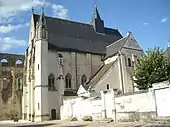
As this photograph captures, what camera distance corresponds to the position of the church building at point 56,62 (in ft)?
118

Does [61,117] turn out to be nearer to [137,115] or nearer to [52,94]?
[52,94]

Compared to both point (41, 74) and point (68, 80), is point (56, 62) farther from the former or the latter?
point (41, 74)

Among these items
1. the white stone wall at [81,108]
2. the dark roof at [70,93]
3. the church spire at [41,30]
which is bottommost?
the white stone wall at [81,108]

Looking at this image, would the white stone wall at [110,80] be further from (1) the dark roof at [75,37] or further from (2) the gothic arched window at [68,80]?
(1) the dark roof at [75,37]

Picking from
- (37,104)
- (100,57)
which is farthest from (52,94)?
(100,57)

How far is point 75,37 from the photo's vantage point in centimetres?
4316

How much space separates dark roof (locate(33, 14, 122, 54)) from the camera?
133ft

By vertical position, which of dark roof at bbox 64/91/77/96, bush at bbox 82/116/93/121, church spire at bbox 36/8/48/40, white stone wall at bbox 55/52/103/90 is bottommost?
bush at bbox 82/116/93/121

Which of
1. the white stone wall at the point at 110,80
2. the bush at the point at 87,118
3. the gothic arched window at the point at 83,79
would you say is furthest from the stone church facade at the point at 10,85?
the bush at the point at 87,118

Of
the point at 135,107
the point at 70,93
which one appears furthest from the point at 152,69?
the point at 70,93

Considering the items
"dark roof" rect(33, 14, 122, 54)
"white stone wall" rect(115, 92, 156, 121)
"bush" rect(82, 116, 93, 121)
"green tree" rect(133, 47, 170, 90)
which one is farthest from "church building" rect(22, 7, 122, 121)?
"white stone wall" rect(115, 92, 156, 121)

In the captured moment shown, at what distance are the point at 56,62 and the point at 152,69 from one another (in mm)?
16915

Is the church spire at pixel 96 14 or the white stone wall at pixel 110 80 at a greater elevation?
the church spire at pixel 96 14

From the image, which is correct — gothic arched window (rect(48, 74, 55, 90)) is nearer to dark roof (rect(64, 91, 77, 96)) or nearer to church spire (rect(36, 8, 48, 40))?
dark roof (rect(64, 91, 77, 96))
